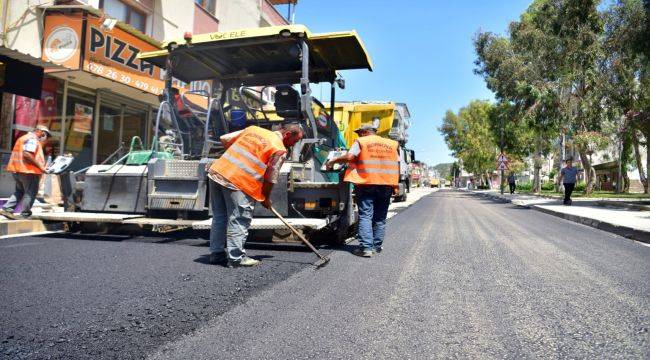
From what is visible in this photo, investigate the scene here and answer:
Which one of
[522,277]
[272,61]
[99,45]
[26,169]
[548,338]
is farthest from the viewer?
[99,45]

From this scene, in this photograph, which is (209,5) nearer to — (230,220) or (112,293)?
(230,220)

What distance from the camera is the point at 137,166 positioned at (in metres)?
6.09

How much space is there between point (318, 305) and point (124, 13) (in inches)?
485

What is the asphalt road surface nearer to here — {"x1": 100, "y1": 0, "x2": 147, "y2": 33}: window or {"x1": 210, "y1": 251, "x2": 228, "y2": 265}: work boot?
{"x1": 210, "y1": 251, "x2": 228, "y2": 265}: work boot

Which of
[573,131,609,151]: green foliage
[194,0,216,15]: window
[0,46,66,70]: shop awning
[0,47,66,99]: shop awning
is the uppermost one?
[194,0,216,15]: window

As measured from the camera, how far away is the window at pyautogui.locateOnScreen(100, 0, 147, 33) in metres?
12.0

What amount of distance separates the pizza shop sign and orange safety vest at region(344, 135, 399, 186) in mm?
7005

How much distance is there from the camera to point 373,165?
17.2 feet

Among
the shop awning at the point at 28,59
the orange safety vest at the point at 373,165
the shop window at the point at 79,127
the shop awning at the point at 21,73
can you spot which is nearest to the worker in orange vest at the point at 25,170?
the shop awning at the point at 28,59

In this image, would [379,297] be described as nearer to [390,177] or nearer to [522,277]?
[522,277]

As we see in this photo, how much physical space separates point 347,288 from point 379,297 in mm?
334

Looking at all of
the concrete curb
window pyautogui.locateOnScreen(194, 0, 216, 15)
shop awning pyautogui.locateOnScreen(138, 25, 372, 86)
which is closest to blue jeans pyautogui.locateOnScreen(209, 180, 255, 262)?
shop awning pyautogui.locateOnScreen(138, 25, 372, 86)

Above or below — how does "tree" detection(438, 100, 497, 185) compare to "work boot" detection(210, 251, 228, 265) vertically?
above

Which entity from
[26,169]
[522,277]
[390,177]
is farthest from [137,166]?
[522,277]
